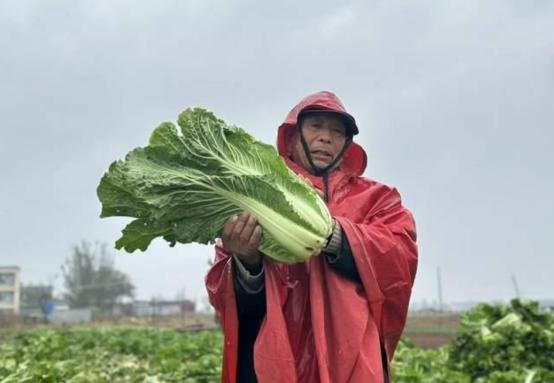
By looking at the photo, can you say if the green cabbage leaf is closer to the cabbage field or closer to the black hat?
the black hat

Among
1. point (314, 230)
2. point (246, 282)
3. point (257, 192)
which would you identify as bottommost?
point (246, 282)

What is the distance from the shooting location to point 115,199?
2682 mm

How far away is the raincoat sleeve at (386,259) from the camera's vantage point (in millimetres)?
2604

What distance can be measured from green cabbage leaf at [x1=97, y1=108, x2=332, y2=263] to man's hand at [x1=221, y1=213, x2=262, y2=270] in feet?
0.13

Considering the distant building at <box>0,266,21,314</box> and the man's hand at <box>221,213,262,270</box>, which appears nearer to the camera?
the man's hand at <box>221,213,262,270</box>

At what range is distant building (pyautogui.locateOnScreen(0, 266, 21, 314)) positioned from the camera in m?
75.1

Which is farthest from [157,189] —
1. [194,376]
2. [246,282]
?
[194,376]

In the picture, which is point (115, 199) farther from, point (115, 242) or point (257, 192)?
point (257, 192)

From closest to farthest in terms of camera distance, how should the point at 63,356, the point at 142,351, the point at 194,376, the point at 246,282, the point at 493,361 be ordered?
the point at 246,282 < the point at 194,376 < the point at 493,361 < the point at 63,356 < the point at 142,351

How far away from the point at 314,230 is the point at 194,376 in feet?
19.6

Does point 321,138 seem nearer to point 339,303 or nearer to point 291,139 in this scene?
point 291,139

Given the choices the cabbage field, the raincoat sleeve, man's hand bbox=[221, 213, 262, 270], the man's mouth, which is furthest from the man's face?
the cabbage field

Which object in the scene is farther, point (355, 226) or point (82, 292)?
point (82, 292)

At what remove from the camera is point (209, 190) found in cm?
267
